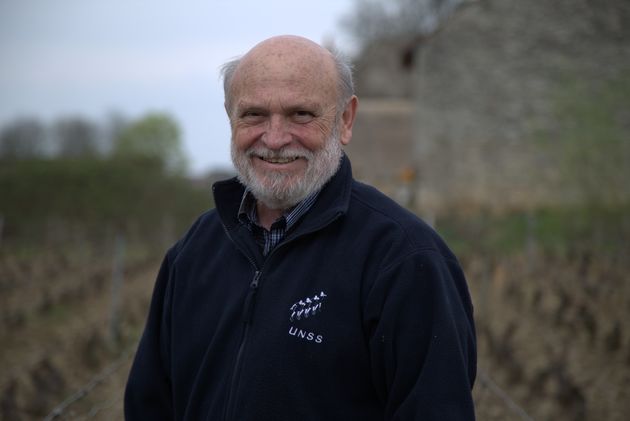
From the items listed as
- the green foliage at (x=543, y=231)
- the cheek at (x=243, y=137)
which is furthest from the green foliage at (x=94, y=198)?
the cheek at (x=243, y=137)

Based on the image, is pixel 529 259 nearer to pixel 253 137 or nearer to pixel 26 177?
pixel 253 137

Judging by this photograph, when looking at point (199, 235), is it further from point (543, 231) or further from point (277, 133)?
point (543, 231)

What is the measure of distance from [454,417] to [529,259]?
9372 millimetres

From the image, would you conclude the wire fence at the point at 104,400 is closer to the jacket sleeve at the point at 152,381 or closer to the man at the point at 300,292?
the jacket sleeve at the point at 152,381

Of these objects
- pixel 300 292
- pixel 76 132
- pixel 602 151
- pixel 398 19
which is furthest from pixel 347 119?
pixel 76 132

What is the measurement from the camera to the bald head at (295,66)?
192 centimetres

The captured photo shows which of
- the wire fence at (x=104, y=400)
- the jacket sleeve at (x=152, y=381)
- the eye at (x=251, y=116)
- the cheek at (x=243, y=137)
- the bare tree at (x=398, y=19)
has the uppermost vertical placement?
the bare tree at (x=398, y=19)

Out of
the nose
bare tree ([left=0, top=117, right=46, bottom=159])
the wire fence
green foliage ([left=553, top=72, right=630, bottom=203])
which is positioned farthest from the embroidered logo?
bare tree ([left=0, top=117, right=46, bottom=159])

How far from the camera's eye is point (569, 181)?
44.5 ft

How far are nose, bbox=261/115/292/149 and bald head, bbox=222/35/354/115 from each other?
12cm

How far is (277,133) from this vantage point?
195cm

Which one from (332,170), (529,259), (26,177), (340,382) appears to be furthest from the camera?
(26,177)

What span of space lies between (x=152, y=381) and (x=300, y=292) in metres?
0.67

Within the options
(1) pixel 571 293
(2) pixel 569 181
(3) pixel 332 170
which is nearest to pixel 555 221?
(2) pixel 569 181
